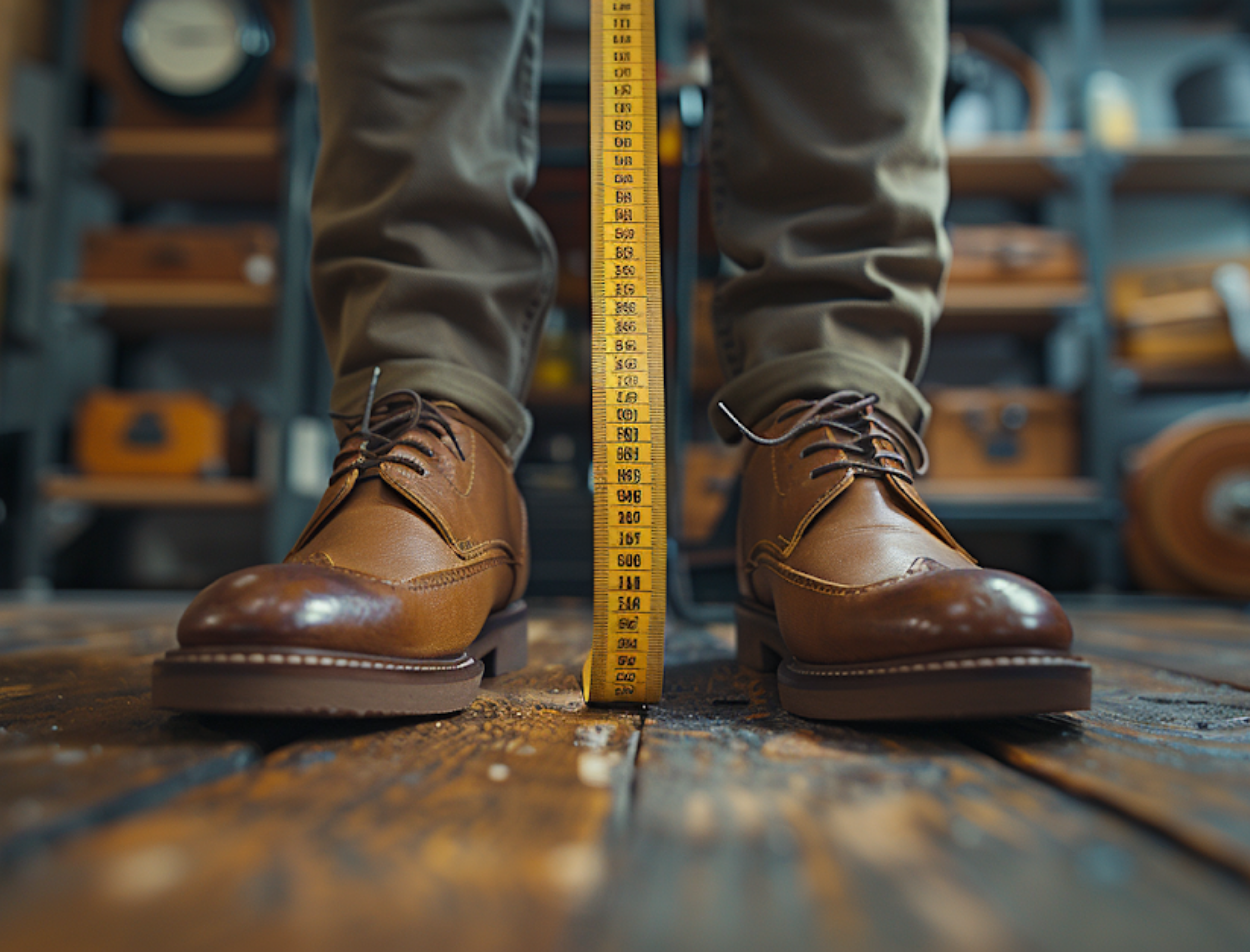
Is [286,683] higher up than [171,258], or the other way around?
[171,258]

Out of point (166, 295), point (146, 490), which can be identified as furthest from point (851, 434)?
point (166, 295)

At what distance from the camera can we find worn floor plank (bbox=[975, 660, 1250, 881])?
12.0 inches

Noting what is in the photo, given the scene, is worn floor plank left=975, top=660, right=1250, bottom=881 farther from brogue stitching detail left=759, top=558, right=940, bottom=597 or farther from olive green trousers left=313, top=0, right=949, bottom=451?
olive green trousers left=313, top=0, right=949, bottom=451

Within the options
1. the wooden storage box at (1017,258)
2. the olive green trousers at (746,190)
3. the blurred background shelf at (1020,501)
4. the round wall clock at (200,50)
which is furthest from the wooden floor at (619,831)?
the round wall clock at (200,50)

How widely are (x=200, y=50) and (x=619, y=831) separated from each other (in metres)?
2.73

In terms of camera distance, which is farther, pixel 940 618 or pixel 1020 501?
pixel 1020 501

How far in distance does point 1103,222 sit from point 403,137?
2.18 meters

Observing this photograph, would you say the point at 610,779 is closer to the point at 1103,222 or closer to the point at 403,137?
the point at 403,137

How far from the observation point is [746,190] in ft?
2.32

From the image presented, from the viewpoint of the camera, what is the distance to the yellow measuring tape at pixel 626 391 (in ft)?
1.66

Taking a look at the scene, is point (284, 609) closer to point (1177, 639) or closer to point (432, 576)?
point (432, 576)

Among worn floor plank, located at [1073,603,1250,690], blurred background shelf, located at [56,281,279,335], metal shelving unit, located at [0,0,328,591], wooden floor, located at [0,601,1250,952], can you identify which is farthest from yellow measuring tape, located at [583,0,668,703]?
blurred background shelf, located at [56,281,279,335]

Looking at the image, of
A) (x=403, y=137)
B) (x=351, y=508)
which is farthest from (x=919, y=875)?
(x=403, y=137)

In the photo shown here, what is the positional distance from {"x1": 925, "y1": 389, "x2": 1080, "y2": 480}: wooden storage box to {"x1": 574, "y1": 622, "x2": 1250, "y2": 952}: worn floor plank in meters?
1.86
